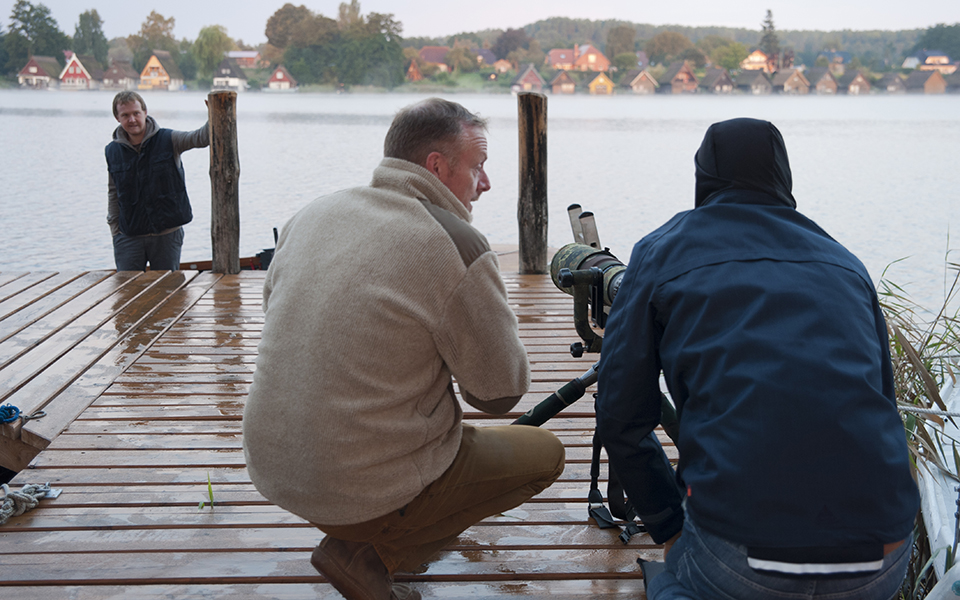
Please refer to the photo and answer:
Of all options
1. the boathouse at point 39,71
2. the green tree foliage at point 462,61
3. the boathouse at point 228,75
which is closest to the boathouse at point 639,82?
the green tree foliage at point 462,61

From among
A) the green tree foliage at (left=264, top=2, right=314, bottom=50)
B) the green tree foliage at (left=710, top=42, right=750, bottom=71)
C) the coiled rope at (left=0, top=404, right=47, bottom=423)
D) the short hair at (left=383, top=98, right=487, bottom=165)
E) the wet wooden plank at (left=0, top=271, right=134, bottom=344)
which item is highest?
the green tree foliage at (left=264, top=2, right=314, bottom=50)

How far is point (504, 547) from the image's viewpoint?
2.08 m

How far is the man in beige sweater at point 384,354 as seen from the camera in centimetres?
148

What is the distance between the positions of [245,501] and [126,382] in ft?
4.01

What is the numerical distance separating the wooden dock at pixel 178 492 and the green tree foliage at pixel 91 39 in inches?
2067

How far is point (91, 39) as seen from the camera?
51.0m

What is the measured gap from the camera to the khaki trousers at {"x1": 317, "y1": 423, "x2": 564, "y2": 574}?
1673 millimetres

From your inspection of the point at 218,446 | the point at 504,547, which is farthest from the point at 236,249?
the point at 504,547

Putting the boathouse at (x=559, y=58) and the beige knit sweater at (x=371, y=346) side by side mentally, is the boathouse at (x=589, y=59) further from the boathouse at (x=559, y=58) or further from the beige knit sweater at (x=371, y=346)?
the beige knit sweater at (x=371, y=346)

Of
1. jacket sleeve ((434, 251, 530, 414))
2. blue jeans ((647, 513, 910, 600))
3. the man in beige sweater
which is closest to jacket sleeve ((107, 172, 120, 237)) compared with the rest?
the man in beige sweater

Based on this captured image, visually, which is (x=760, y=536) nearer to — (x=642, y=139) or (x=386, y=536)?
(x=386, y=536)

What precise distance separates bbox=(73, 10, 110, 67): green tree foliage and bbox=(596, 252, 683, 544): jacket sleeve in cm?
5503

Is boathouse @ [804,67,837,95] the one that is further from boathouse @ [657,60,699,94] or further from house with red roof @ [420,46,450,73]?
house with red roof @ [420,46,450,73]

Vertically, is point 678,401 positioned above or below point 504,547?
above
